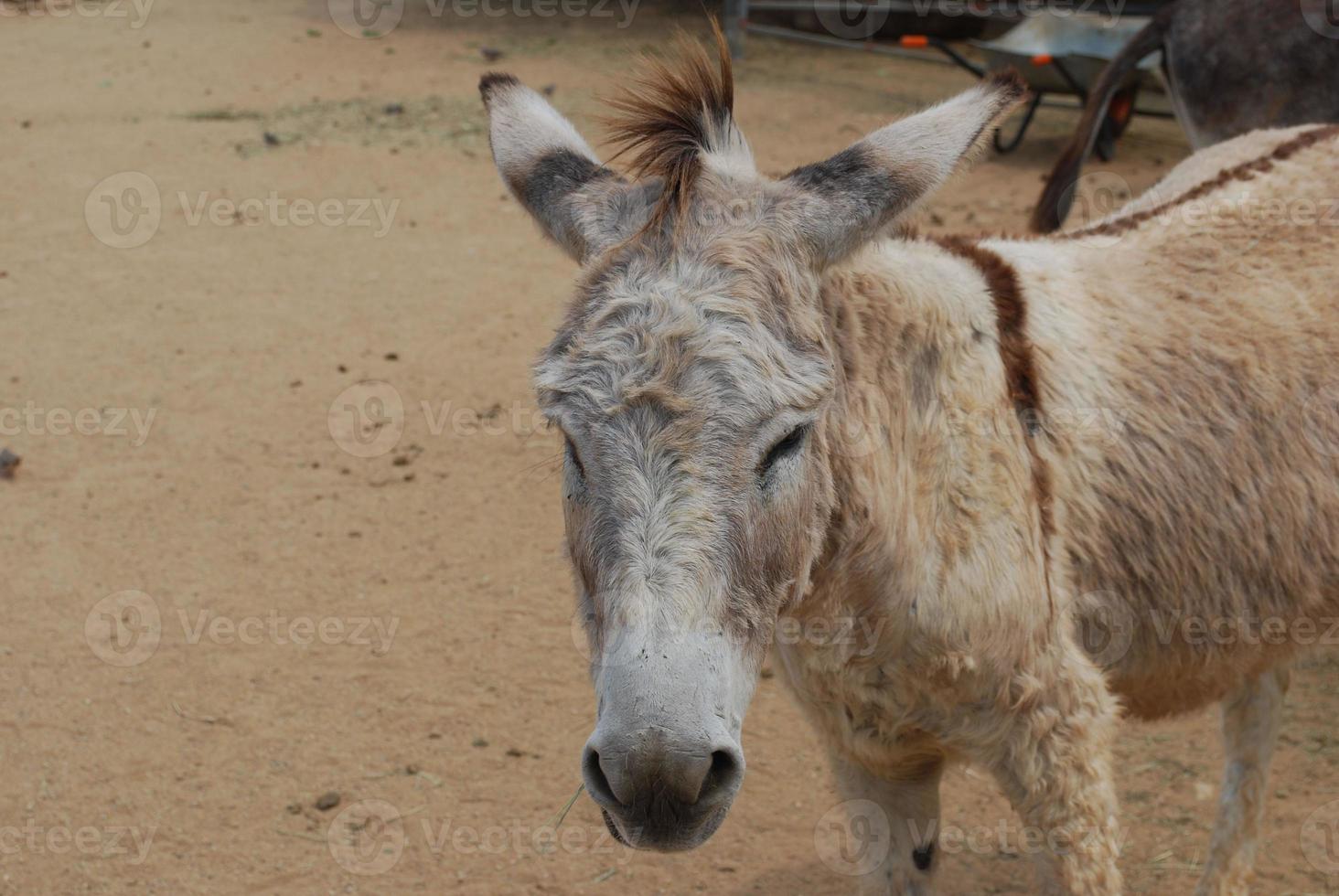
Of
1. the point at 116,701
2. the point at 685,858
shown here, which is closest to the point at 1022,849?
the point at 685,858

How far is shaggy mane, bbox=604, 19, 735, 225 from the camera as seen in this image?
2674 mm

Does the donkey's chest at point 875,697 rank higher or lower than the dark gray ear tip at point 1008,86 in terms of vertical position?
lower

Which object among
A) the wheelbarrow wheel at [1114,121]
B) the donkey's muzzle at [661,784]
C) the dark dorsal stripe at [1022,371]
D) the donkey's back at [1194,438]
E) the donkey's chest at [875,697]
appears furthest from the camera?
the wheelbarrow wheel at [1114,121]

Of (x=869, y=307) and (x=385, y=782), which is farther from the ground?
(x=869, y=307)

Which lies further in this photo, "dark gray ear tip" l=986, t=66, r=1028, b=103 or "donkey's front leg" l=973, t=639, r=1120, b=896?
"donkey's front leg" l=973, t=639, r=1120, b=896

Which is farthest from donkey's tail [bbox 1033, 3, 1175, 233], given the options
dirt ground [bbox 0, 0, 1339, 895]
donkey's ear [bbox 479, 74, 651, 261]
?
donkey's ear [bbox 479, 74, 651, 261]

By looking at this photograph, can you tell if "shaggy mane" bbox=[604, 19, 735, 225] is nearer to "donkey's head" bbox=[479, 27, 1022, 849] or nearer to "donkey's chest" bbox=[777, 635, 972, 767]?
"donkey's head" bbox=[479, 27, 1022, 849]

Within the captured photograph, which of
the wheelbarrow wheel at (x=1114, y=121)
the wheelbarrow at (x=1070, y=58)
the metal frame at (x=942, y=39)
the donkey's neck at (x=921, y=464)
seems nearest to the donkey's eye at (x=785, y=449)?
the donkey's neck at (x=921, y=464)

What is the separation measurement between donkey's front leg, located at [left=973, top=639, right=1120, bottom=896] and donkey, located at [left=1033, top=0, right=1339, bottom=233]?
4478 millimetres

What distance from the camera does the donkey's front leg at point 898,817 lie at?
10.6ft

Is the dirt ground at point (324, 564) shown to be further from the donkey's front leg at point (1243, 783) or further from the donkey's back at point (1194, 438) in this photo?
the donkey's back at point (1194, 438)

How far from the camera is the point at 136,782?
438 centimetres

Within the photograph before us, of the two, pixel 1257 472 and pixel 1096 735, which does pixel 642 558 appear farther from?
pixel 1257 472

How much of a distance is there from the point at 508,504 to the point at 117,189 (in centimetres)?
583
